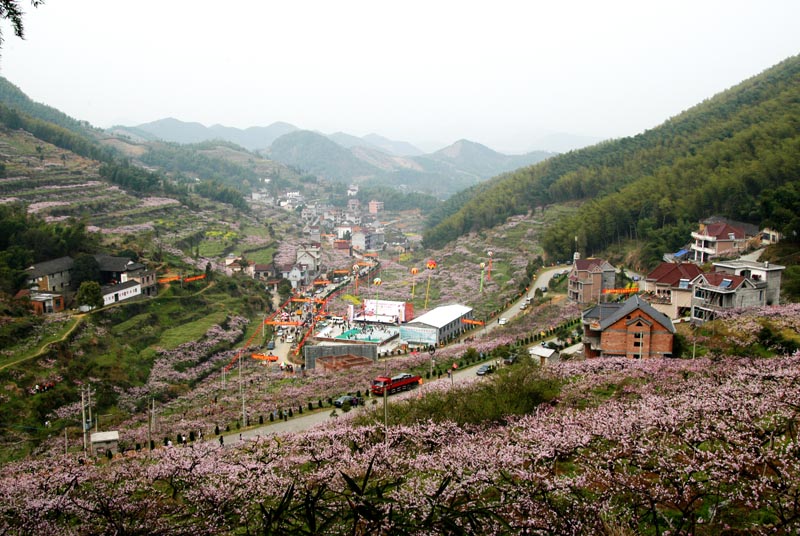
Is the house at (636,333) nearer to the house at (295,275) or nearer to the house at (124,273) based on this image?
the house at (124,273)

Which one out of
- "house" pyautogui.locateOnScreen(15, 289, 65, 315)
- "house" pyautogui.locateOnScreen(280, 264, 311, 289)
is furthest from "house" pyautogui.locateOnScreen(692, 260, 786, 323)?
"house" pyautogui.locateOnScreen(280, 264, 311, 289)

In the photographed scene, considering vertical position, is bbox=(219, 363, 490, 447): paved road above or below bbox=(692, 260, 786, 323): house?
below

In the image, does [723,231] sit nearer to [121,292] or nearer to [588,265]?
[588,265]

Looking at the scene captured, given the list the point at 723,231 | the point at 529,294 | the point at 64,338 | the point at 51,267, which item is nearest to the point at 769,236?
the point at 723,231

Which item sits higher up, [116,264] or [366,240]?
[116,264]

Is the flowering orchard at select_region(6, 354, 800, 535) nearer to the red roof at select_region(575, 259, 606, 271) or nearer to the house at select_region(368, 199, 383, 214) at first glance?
the red roof at select_region(575, 259, 606, 271)

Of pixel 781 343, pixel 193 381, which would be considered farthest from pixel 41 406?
pixel 781 343
